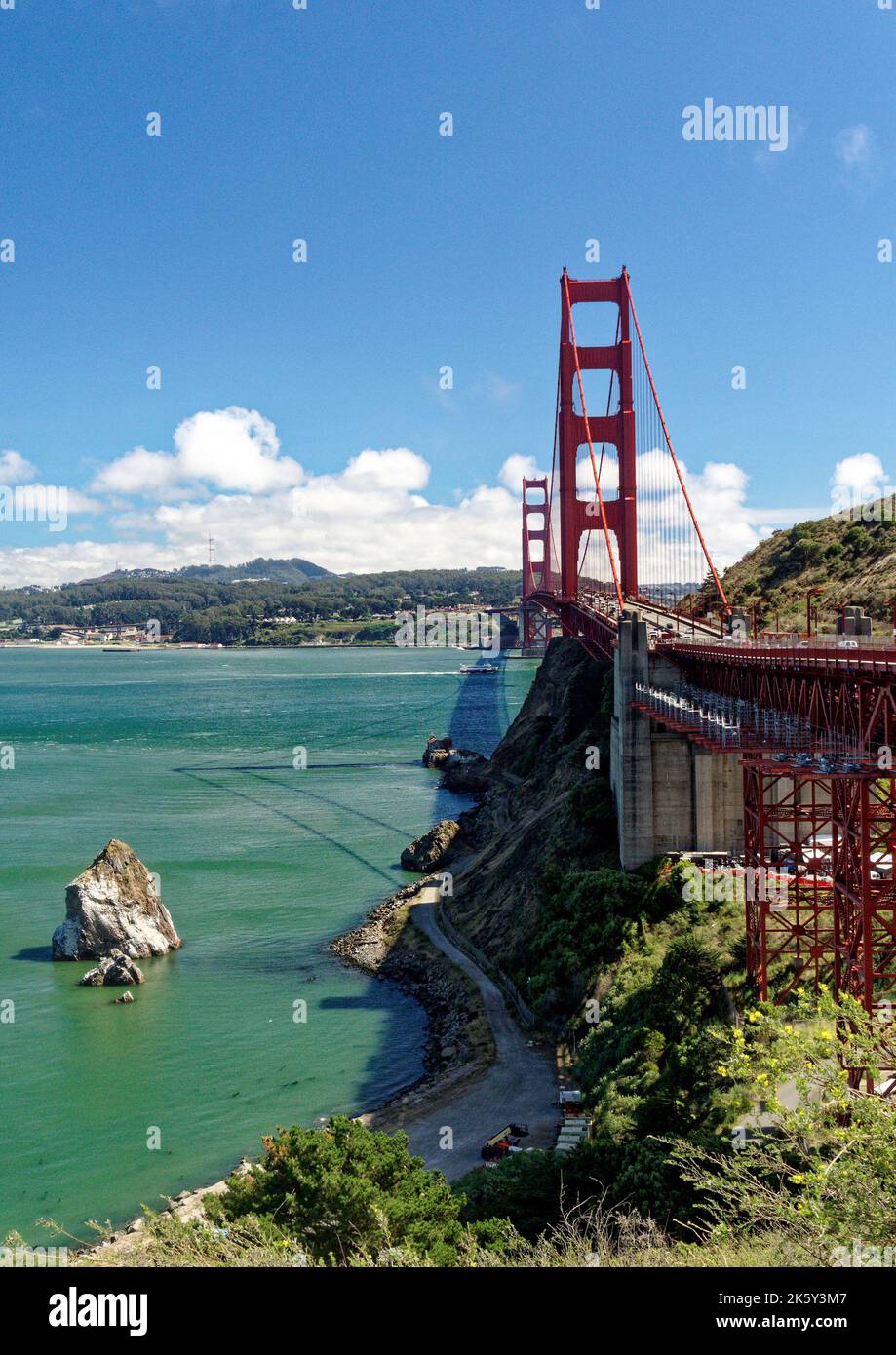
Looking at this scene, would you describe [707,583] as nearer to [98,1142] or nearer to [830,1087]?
[98,1142]

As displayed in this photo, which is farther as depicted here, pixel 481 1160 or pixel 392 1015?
pixel 392 1015

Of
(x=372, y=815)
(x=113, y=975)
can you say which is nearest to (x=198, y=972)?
(x=113, y=975)

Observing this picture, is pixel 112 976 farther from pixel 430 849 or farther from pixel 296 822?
pixel 296 822

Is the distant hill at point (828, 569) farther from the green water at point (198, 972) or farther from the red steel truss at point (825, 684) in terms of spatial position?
the green water at point (198, 972)

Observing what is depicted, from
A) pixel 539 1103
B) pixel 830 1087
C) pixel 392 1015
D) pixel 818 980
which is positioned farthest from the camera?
pixel 392 1015

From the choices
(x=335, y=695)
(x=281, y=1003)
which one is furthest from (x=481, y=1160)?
(x=335, y=695)

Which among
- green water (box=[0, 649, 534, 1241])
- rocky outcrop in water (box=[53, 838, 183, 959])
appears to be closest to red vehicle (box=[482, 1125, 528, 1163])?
green water (box=[0, 649, 534, 1241])
